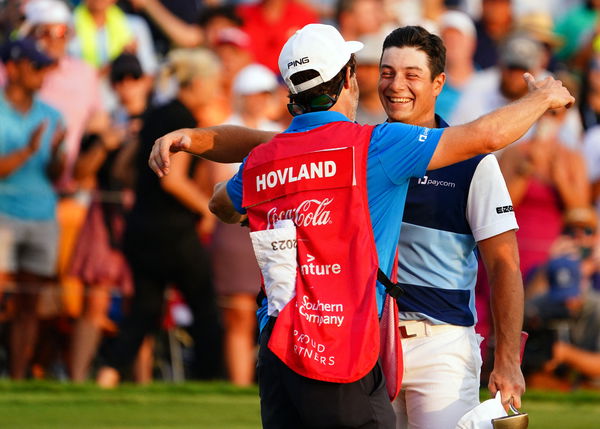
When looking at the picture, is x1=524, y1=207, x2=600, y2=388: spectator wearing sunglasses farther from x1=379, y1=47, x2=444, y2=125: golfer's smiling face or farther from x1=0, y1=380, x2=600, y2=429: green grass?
x1=379, y1=47, x2=444, y2=125: golfer's smiling face

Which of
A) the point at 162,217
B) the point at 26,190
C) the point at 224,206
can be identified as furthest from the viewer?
the point at 26,190

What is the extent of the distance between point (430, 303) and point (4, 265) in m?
6.29

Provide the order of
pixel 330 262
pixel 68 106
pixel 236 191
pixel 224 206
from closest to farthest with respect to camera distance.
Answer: pixel 330 262
pixel 236 191
pixel 224 206
pixel 68 106

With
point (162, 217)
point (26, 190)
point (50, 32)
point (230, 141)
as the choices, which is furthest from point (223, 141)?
point (50, 32)

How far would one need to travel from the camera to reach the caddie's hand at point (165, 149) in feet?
16.0

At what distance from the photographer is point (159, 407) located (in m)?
9.84

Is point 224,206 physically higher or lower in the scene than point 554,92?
lower

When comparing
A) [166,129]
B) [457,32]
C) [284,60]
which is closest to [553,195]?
[457,32]

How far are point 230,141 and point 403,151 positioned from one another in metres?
0.94

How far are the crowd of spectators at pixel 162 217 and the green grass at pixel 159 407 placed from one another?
1.26 ft

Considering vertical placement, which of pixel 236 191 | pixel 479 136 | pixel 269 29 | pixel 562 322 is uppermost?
pixel 269 29

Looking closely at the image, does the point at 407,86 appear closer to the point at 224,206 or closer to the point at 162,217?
the point at 224,206

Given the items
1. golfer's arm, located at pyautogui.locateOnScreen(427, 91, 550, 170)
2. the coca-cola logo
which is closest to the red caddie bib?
the coca-cola logo

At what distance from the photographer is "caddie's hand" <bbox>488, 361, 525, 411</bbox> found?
5.14 meters
